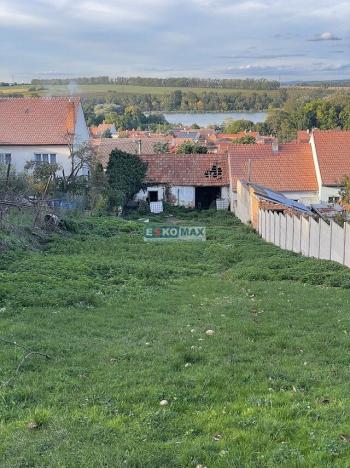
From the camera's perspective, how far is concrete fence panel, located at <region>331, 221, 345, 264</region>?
54.9ft

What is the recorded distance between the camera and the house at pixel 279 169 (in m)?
37.7

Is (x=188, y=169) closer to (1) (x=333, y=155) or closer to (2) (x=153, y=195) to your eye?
(2) (x=153, y=195)

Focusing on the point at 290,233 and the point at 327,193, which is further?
the point at 327,193

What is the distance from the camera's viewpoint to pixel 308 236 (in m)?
19.5

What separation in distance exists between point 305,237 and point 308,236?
317 millimetres

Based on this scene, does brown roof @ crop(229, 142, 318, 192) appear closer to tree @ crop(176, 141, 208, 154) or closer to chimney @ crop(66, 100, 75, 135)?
tree @ crop(176, 141, 208, 154)

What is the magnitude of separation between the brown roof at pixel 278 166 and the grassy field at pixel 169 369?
76.0 ft

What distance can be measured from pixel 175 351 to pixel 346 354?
2.51 meters

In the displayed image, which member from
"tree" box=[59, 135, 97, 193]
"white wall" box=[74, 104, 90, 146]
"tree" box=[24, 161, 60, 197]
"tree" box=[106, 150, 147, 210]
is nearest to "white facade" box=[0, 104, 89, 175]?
"white wall" box=[74, 104, 90, 146]

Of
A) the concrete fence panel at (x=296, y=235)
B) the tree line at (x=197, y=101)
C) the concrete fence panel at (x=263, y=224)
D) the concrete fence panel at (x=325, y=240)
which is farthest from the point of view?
the tree line at (x=197, y=101)

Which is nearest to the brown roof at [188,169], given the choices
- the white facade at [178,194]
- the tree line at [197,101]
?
the white facade at [178,194]

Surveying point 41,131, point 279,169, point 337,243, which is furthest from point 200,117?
point 337,243

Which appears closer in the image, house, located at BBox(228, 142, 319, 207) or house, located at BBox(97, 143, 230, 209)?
house, located at BBox(228, 142, 319, 207)

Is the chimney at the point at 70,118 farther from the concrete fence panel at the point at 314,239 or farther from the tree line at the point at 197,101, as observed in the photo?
the tree line at the point at 197,101
